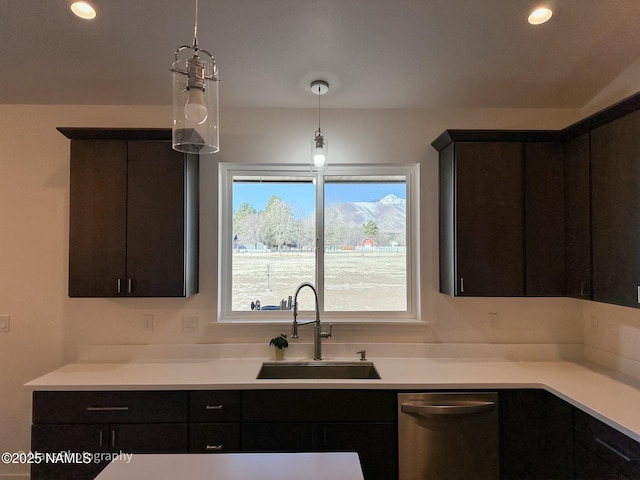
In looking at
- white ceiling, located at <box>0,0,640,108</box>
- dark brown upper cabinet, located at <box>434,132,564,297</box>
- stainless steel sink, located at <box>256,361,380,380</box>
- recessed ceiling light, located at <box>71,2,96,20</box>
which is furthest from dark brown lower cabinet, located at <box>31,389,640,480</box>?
recessed ceiling light, located at <box>71,2,96,20</box>

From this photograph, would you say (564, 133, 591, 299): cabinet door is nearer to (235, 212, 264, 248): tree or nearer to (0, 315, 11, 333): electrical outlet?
(235, 212, 264, 248): tree

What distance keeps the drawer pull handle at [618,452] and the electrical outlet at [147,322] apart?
2.58m

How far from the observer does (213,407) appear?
1.93 m

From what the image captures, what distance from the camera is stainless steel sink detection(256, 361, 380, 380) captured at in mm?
2361

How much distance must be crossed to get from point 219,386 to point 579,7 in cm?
266

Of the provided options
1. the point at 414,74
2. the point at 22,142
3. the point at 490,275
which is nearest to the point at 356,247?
the point at 490,275

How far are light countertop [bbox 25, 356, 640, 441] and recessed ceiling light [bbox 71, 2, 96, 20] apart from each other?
1903 millimetres

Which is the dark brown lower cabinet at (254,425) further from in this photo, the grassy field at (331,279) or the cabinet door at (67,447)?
the grassy field at (331,279)

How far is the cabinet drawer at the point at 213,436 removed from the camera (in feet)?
6.29

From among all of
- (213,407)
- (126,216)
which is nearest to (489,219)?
(213,407)

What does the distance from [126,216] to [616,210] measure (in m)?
2.77

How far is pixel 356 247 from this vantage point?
2648mm

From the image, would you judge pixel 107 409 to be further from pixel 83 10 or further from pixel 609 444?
pixel 609 444

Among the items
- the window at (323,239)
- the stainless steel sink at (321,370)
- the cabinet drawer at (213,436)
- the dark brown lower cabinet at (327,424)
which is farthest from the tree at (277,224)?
the cabinet drawer at (213,436)
